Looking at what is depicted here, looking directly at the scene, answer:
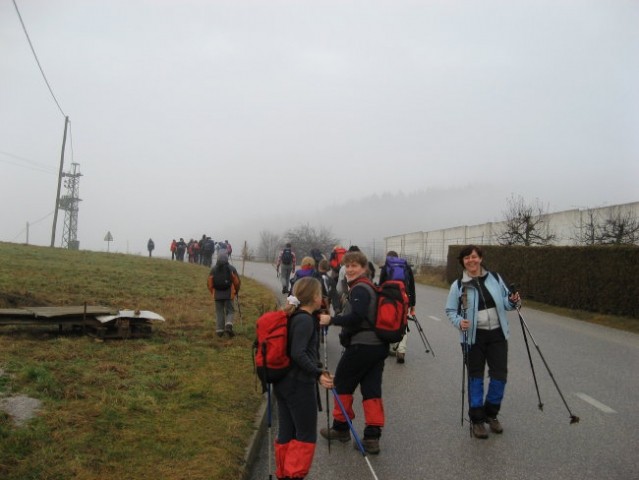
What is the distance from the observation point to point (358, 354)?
4.85 m

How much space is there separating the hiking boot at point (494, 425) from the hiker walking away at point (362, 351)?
1293mm

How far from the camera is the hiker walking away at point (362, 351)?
15.7ft

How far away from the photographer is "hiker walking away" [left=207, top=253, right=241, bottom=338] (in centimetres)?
1027

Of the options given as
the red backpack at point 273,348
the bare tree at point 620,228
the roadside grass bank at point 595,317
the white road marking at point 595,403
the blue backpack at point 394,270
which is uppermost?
the bare tree at point 620,228

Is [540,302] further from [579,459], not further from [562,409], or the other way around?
[579,459]

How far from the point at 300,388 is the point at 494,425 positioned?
2.63 m

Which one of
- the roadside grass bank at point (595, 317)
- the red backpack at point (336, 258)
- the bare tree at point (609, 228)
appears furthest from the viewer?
the bare tree at point (609, 228)

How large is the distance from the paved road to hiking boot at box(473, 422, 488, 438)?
0.06 meters

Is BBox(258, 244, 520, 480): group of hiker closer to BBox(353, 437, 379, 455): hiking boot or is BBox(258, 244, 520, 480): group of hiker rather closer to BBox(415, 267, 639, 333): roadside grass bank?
BBox(353, 437, 379, 455): hiking boot

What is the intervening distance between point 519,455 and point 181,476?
3.00 meters

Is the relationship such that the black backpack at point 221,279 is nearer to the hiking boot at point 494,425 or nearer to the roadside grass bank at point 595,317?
the hiking boot at point 494,425

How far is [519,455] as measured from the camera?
4.83 meters

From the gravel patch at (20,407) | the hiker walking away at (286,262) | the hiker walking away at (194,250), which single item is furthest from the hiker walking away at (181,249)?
the gravel patch at (20,407)

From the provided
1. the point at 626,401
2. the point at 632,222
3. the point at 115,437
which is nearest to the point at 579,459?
the point at 626,401
